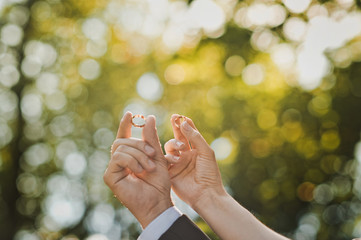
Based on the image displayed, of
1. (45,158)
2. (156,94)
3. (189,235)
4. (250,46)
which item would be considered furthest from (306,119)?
(189,235)

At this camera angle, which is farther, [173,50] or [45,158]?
[45,158]

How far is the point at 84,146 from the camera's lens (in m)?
18.7

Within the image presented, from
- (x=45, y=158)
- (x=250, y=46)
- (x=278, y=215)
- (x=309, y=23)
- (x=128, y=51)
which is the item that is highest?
(x=309, y=23)

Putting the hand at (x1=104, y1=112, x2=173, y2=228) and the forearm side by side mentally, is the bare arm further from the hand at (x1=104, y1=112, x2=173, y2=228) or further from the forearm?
the hand at (x1=104, y1=112, x2=173, y2=228)

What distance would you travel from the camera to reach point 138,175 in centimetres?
254

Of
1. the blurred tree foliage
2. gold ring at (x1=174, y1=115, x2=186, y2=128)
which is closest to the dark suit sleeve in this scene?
gold ring at (x1=174, y1=115, x2=186, y2=128)

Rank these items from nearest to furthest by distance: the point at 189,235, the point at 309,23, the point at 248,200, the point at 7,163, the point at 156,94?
the point at 189,235 → the point at 309,23 → the point at 248,200 → the point at 7,163 → the point at 156,94

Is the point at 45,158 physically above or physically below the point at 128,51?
below

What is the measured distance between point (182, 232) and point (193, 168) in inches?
22.8

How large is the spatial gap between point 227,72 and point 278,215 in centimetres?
572

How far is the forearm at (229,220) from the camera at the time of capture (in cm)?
248

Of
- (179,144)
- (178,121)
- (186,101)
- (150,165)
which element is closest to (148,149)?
(150,165)

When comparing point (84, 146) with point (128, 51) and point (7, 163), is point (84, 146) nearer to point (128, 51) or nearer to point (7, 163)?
point (7, 163)

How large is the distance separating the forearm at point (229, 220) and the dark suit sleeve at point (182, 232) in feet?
0.81
